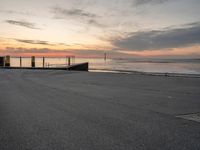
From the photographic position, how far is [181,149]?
440cm

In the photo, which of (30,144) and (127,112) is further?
(127,112)

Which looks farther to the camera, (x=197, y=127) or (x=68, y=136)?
(x=197, y=127)

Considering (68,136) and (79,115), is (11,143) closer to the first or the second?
(68,136)

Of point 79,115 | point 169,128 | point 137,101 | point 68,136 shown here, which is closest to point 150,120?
point 169,128

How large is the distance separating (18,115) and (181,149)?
4.10 meters

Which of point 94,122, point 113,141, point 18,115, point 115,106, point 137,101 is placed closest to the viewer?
point 113,141

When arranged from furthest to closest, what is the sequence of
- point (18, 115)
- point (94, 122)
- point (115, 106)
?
point (115, 106) → point (18, 115) → point (94, 122)

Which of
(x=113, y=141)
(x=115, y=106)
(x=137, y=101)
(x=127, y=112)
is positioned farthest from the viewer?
(x=137, y=101)

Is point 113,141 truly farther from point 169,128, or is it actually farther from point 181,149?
point 169,128

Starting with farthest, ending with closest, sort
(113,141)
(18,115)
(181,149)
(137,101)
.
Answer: (137,101)
(18,115)
(113,141)
(181,149)

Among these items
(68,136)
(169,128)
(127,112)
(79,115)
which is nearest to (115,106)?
(127,112)

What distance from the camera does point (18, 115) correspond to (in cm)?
687

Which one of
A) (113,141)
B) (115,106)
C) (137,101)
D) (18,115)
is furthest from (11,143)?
(137,101)

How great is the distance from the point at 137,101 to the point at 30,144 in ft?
17.2
